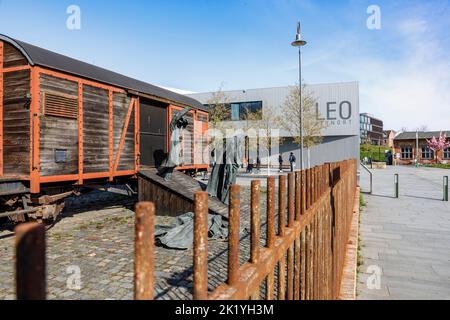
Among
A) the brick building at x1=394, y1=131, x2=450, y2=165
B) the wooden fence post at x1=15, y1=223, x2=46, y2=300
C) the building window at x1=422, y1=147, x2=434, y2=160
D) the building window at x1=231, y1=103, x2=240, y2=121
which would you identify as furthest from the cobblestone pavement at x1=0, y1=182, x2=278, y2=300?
the building window at x1=422, y1=147, x2=434, y2=160

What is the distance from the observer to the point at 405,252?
604 cm

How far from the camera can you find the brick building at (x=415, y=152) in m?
55.0

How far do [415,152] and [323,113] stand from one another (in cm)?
3535

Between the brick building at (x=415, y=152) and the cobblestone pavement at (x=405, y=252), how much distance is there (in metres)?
53.7

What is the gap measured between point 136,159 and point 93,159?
1749mm

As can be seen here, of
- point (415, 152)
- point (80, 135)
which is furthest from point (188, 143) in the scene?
point (415, 152)

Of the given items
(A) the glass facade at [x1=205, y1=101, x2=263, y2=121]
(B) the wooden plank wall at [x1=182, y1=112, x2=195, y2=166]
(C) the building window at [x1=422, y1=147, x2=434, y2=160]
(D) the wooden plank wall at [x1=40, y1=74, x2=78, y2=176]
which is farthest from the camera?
(C) the building window at [x1=422, y1=147, x2=434, y2=160]

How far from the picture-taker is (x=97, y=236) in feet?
21.0

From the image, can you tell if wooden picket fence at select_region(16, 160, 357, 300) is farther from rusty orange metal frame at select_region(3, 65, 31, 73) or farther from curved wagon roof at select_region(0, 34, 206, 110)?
rusty orange metal frame at select_region(3, 65, 31, 73)

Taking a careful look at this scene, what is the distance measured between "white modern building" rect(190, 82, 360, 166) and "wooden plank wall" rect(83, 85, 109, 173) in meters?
25.2

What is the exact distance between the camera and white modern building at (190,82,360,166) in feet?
104
